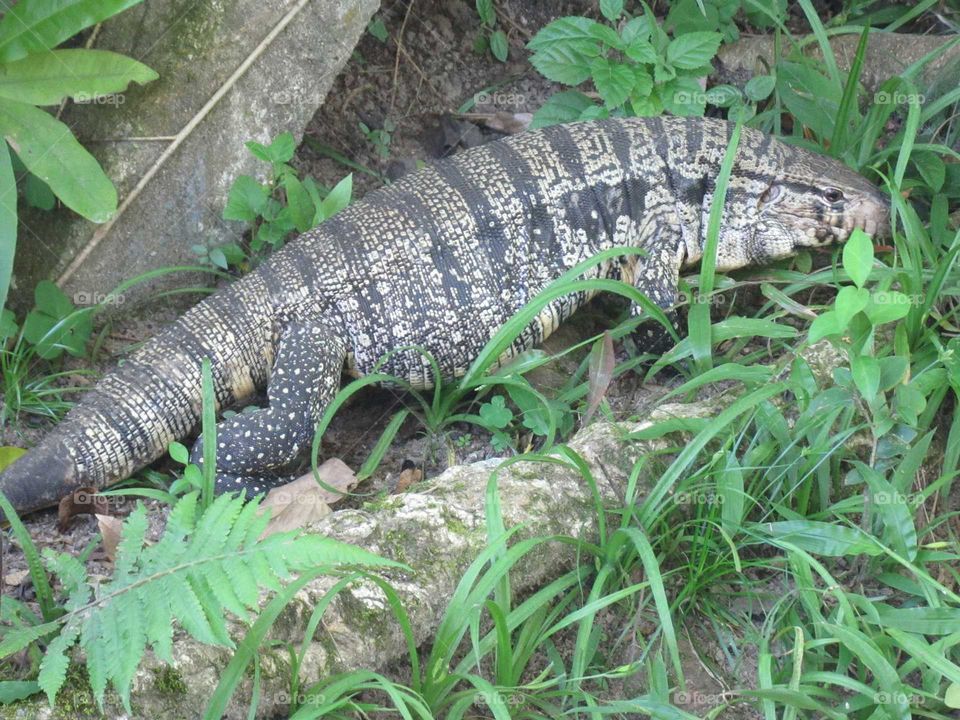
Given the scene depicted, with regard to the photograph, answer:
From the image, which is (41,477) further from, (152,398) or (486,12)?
(486,12)

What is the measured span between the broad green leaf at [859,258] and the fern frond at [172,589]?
1.53 m

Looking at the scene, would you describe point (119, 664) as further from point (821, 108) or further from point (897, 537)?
point (821, 108)

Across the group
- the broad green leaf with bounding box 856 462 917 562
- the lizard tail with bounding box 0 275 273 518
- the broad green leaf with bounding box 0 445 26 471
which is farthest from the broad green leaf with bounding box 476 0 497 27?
the broad green leaf with bounding box 856 462 917 562

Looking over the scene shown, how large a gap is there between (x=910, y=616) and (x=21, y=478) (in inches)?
133

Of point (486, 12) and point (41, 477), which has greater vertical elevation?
point (486, 12)

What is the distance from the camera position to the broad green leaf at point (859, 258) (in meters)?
2.84

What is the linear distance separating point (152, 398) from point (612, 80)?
275 centimetres

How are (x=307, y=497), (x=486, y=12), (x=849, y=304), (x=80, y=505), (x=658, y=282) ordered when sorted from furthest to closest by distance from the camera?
(x=486, y=12) → (x=658, y=282) → (x=80, y=505) → (x=307, y=497) → (x=849, y=304)

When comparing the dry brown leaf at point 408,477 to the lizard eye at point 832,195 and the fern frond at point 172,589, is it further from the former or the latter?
the lizard eye at point 832,195

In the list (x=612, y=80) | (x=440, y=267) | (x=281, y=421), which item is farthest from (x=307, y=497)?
(x=612, y=80)

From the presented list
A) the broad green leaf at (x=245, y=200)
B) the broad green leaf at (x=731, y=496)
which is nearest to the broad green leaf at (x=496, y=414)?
the broad green leaf at (x=731, y=496)

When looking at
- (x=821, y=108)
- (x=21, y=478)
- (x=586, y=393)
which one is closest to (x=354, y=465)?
(x=586, y=393)

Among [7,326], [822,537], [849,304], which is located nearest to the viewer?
[849,304]

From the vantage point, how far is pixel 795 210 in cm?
504
